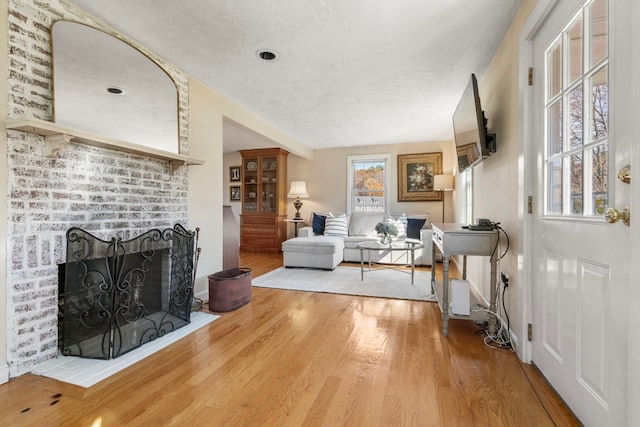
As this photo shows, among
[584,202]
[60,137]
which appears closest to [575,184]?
[584,202]

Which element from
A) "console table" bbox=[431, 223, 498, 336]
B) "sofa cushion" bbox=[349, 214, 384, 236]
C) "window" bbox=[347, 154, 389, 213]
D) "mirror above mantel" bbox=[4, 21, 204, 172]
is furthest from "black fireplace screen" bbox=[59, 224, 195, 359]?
"window" bbox=[347, 154, 389, 213]

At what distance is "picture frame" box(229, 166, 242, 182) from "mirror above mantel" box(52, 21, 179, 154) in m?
4.29

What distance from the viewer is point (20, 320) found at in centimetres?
161

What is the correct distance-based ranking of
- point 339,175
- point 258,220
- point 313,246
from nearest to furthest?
point 313,246, point 339,175, point 258,220

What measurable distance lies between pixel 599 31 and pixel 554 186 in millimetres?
727

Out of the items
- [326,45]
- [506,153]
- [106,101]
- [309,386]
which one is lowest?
[309,386]

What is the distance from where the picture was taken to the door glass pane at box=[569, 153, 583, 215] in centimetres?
129

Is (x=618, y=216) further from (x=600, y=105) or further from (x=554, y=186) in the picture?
(x=554, y=186)

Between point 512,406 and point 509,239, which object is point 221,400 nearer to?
point 512,406

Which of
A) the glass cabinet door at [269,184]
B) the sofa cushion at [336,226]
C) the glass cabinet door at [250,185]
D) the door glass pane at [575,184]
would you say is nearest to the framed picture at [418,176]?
the sofa cushion at [336,226]

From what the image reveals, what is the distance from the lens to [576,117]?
4.35 ft

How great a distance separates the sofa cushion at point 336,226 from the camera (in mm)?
5305

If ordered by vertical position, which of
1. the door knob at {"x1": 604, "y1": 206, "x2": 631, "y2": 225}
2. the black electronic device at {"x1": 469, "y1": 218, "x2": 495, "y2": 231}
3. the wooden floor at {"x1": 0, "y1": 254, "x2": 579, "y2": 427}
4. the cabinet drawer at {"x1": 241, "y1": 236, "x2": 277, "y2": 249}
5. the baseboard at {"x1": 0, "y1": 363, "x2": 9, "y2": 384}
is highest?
the door knob at {"x1": 604, "y1": 206, "x2": 631, "y2": 225}

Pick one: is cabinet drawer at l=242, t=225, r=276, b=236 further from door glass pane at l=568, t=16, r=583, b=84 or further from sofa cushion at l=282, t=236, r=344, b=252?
door glass pane at l=568, t=16, r=583, b=84
